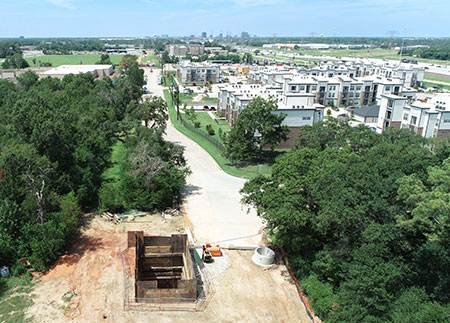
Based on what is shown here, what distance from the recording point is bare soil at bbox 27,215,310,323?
21031mm

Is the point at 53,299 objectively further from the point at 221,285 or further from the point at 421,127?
the point at 421,127

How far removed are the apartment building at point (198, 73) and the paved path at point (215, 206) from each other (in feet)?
258

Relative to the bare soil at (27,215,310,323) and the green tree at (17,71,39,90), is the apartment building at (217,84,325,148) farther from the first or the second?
the green tree at (17,71,39,90)

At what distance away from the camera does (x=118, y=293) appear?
22.8 metres

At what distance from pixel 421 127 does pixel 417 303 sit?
46267 mm

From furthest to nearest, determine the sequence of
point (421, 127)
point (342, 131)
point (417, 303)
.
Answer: point (421, 127)
point (342, 131)
point (417, 303)

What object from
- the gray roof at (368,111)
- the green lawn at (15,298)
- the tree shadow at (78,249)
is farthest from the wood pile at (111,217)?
the gray roof at (368,111)

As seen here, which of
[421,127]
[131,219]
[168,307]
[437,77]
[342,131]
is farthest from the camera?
[437,77]

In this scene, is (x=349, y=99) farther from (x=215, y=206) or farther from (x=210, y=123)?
(x=215, y=206)

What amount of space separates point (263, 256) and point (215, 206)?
10.1 meters

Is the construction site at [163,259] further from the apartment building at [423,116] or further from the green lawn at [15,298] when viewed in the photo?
the apartment building at [423,116]

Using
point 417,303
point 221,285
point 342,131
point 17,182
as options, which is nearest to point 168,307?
point 221,285

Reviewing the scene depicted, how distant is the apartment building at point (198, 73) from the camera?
402 ft

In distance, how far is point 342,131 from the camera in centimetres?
3938
